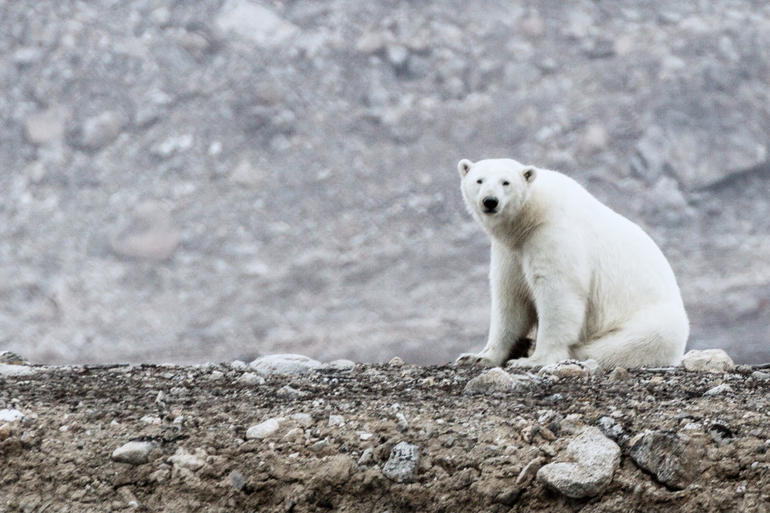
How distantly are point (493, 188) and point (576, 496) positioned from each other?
2297 millimetres

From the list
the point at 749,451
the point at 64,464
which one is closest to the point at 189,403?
the point at 64,464

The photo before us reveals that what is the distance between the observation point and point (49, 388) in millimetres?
4227

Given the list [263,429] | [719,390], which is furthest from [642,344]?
[263,429]

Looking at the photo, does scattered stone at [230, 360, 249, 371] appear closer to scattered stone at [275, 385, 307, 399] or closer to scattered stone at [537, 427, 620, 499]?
scattered stone at [275, 385, 307, 399]

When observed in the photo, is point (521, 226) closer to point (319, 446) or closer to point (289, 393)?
point (289, 393)

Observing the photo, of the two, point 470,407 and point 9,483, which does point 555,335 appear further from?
point 9,483

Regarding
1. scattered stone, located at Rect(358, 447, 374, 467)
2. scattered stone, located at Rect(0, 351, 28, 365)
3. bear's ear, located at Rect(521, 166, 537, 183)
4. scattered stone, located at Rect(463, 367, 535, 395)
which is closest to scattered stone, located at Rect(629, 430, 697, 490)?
scattered stone, located at Rect(463, 367, 535, 395)

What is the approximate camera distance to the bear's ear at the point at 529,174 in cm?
545

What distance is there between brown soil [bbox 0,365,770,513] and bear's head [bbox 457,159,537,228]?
4.87 feet

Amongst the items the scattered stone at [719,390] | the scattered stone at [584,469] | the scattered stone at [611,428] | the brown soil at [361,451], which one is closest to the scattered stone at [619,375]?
the brown soil at [361,451]

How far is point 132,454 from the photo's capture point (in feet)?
11.8

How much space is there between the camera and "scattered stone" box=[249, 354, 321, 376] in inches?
189

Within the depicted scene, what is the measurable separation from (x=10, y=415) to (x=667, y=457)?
7.50 ft

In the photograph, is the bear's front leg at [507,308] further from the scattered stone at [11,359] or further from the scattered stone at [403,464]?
the scattered stone at [11,359]
